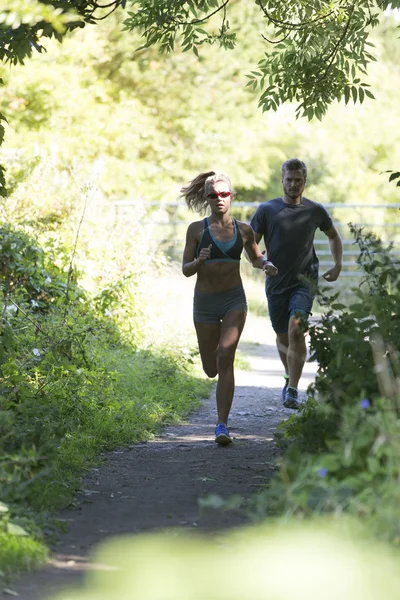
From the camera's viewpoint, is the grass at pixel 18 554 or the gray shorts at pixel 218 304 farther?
the gray shorts at pixel 218 304

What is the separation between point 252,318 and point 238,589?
1745 centimetres

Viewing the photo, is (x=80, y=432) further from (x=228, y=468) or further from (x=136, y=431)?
(x=228, y=468)

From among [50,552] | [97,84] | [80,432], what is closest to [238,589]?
[50,552]

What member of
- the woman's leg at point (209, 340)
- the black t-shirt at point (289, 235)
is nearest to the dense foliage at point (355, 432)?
the woman's leg at point (209, 340)

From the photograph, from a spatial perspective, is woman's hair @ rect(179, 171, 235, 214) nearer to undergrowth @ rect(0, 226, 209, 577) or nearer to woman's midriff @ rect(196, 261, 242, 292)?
woman's midriff @ rect(196, 261, 242, 292)

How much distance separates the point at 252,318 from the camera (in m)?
21.4

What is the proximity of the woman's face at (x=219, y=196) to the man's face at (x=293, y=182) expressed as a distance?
1376 millimetres

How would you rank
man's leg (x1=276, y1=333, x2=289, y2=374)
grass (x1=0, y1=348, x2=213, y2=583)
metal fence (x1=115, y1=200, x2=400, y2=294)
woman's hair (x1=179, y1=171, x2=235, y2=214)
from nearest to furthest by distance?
grass (x1=0, y1=348, x2=213, y2=583) → woman's hair (x1=179, y1=171, x2=235, y2=214) → man's leg (x1=276, y1=333, x2=289, y2=374) → metal fence (x1=115, y1=200, x2=400, y2=294)

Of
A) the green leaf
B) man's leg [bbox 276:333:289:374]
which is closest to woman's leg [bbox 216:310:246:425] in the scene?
man's leg [bbox 276:333:289:374]

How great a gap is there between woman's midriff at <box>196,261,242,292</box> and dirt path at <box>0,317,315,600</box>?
120cm

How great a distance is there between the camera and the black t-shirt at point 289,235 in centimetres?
970

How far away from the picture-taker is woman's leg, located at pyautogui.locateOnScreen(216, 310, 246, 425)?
8180 mm

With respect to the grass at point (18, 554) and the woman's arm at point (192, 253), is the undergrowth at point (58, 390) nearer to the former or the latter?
the grass at point (18, 554)

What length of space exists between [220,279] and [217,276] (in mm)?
33
